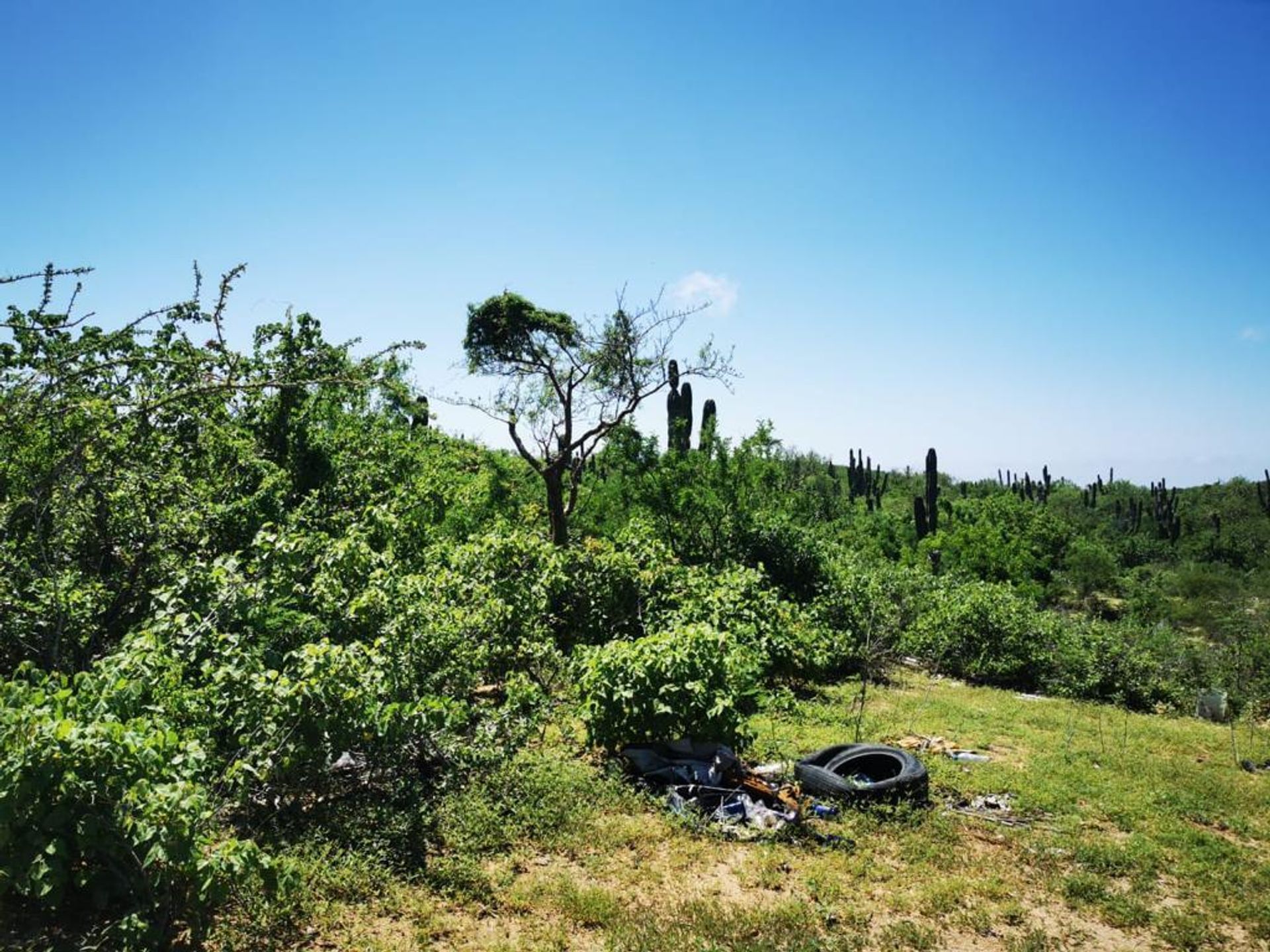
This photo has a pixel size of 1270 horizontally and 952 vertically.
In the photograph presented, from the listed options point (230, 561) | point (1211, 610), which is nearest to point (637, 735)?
point (230, 561)

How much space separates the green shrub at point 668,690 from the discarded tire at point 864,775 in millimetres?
806

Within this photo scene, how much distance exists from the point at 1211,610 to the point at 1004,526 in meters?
9.88

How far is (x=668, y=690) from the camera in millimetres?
6828

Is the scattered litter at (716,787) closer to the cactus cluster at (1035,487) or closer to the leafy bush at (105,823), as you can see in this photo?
the leafy bush at (105,823)

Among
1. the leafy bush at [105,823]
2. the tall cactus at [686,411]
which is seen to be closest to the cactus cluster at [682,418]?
the tall cactus at [686,411]

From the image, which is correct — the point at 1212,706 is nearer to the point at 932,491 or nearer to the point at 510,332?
the point at 510,332

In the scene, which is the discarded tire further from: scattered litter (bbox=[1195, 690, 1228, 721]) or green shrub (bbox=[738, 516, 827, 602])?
scattered litter (bbox=[1195, 690, 1228, 721])

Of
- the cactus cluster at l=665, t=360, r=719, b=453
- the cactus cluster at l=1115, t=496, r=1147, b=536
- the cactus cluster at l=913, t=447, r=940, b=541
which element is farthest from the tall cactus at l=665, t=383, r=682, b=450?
the cactus cluster at l=1115, t=496, r=1147, b=536

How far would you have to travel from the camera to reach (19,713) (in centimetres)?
343

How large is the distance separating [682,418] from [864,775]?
12436 millimetres

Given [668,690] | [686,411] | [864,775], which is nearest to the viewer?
[668,690]

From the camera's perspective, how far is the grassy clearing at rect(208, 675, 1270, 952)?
14.8ft

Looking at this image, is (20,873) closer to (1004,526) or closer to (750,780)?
(750,780)

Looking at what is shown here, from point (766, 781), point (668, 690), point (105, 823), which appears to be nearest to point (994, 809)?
point (766, 781)
